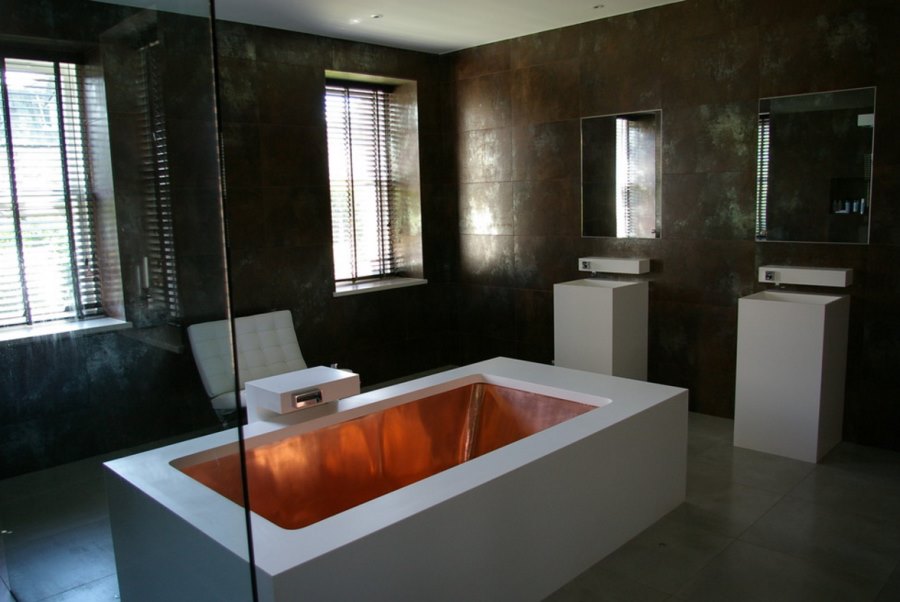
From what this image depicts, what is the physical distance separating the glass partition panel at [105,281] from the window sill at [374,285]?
365 centimetres

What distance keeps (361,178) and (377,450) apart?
309cm

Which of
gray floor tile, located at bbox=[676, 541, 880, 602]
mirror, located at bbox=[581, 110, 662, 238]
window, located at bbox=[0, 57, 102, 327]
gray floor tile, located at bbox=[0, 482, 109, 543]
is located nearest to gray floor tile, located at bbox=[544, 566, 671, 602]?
gray floor tile, located at bbox=[676, 541, 880, 602]

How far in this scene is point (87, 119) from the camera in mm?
1653

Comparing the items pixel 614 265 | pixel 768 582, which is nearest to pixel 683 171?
pixel 614 265

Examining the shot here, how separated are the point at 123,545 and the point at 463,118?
15.9ft

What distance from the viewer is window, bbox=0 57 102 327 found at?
5.58ft

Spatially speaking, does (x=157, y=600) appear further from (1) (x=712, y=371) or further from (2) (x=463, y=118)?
(2) (x=463, y=118)

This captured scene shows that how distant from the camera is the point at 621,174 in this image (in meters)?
5.23

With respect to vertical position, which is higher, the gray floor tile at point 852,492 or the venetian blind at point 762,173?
the venetian blind at point 762,173

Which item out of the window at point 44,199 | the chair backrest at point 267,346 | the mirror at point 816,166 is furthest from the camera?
the chair backrest at point 267,346

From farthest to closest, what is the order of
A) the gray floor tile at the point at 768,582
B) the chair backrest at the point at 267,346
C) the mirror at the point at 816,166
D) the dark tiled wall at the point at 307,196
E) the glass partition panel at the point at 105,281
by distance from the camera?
the dark tiled wall at the point at 307,196, the chair backrest at the point at 267,346, the mirror at the point at 816,166, the gray floor tile at the point at 768,582, the glass partition panel at the point at 105,281

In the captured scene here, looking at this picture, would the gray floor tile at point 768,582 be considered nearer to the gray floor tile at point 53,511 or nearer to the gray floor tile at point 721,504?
the gray floor tile at point 721,504

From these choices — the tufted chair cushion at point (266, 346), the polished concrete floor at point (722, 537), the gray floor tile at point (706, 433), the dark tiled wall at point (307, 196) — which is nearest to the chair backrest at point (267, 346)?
the tufted chair cushion at point (266, 346)

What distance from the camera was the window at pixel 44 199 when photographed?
1700mm
